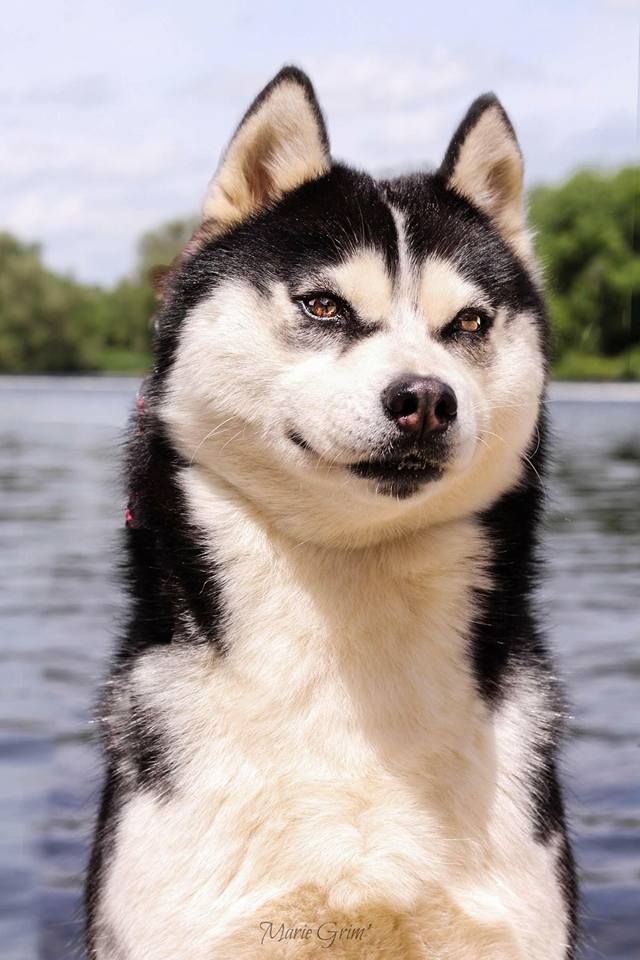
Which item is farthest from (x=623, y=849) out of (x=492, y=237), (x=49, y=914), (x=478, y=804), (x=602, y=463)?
(x=602, y=463)

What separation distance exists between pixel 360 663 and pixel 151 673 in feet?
1.76

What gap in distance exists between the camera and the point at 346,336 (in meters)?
3.28

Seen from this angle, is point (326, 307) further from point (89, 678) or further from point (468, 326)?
point (89, 678)

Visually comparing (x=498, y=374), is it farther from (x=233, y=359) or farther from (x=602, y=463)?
(x=602, y=463)

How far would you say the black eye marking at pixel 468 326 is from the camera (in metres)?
3.37

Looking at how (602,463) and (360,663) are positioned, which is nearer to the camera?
(360,663)

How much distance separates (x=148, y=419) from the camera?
3.57 m

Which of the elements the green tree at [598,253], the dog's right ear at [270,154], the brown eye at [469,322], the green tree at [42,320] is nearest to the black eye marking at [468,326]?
the brown eye at [469,322]

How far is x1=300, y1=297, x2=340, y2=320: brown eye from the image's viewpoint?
3.30m

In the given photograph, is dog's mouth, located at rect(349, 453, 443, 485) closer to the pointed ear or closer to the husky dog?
the husky dog

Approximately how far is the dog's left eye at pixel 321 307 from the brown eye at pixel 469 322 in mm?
318

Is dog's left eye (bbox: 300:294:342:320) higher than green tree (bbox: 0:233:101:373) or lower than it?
higher

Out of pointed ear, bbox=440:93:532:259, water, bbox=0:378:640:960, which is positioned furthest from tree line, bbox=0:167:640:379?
pointed ear, bbox=440:93:532:259

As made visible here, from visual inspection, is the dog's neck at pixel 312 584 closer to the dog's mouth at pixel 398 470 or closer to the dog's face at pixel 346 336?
the dog's face at pixel 346 336
